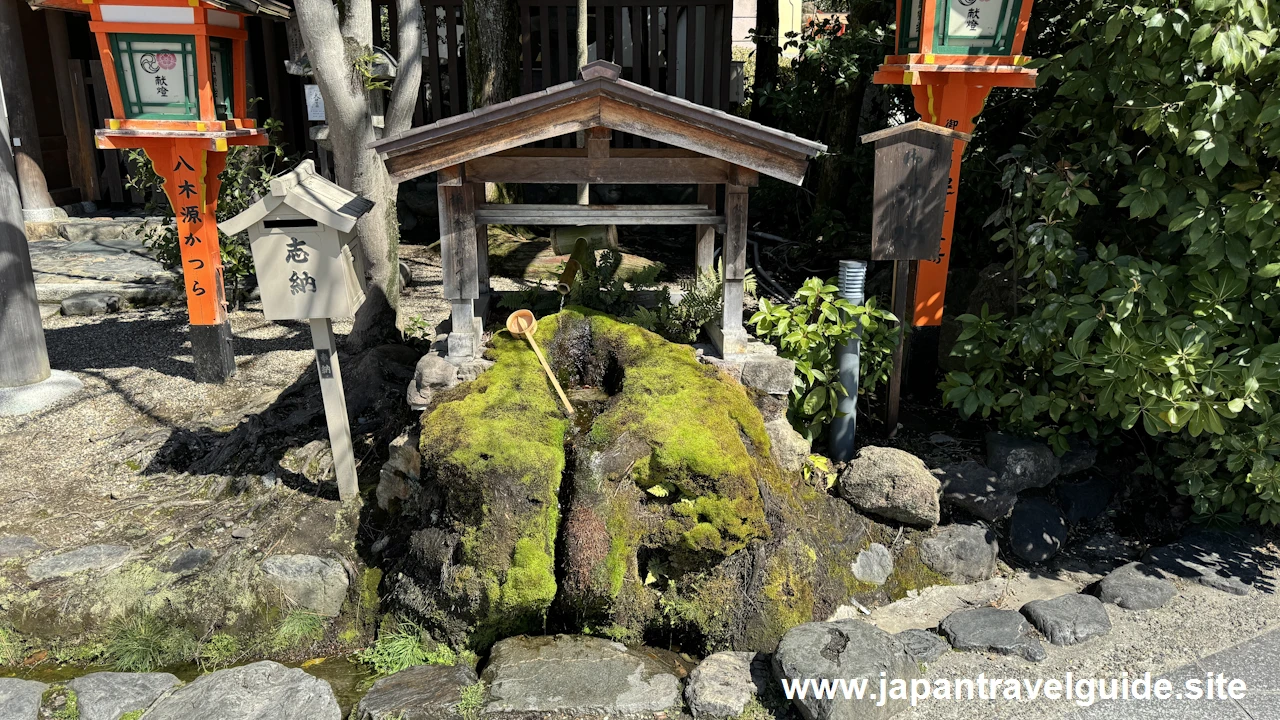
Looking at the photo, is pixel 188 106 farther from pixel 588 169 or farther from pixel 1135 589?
pixel 1135 589

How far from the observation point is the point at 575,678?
4.25 meters

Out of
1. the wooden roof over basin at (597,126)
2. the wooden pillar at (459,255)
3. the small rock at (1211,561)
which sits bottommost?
the small rock at (1211,561)

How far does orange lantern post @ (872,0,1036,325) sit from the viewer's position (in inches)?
228

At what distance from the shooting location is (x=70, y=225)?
11.7 meters

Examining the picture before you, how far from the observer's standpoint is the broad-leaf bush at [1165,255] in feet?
15.4

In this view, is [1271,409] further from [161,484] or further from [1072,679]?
[161,484]

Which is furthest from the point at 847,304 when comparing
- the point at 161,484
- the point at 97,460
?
the point at 97,460

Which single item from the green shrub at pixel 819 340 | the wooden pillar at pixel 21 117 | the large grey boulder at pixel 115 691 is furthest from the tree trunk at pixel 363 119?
the wooden pillar at pixel 21 117

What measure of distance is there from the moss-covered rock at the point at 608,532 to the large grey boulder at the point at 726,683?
0.13 meters

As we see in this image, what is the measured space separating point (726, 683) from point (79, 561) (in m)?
3.76

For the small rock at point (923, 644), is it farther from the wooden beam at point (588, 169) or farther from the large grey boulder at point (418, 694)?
the wooden beam at point (588, 169)

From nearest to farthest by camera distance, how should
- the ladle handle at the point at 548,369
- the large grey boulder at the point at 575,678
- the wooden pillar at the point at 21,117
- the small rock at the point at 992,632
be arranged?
the large grey boulder at the point at 575,678 < the small rock at the point at 992,632 < the ladle handle at the point at 548,369 < the wooden pillar at the point at 21,117

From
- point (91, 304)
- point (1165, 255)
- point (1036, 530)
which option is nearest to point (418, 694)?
point (1036, 530)

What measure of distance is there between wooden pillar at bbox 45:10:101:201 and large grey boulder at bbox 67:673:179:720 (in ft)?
36.2
